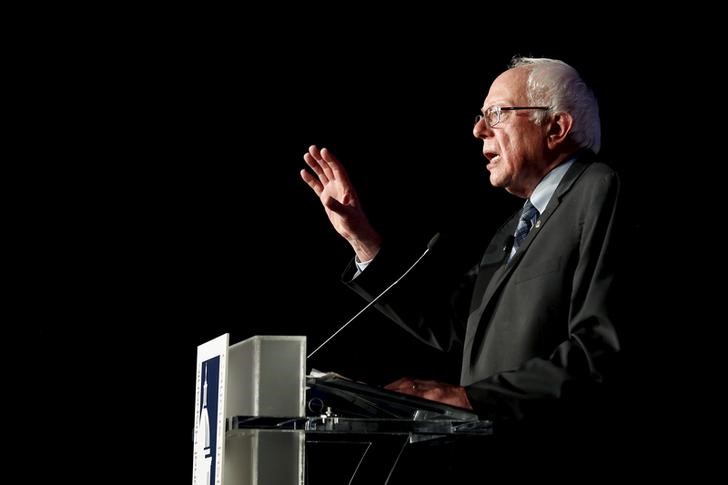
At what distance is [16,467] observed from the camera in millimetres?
3180

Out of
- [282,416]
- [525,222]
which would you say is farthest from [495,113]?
[282,416]

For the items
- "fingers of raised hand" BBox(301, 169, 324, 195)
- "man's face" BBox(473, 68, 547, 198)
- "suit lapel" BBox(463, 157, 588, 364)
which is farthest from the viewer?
"fingers of raised hand" BBox(301, 169, 324, 195)

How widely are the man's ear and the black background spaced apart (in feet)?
2.74

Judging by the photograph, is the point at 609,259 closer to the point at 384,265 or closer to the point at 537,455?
the point at 537,455

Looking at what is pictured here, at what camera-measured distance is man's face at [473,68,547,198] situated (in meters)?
2.35

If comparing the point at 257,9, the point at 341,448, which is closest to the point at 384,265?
the point at 341,448

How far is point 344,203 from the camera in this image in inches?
96.3

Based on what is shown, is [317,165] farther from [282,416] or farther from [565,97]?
[282,416]

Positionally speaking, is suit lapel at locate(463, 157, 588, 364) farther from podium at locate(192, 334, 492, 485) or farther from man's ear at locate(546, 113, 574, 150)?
podium at locate(192, 334, 492, 485)

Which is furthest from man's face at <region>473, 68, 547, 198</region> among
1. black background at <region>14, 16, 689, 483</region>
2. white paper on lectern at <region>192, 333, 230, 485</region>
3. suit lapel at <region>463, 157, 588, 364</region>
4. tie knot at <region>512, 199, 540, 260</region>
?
white paper on lectern at <region>192, 333, 230, 485</region>

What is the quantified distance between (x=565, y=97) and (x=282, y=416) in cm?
121

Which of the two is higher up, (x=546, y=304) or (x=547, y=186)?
(x=547, y=186)

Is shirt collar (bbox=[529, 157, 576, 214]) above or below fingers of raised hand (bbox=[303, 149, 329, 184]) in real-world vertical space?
below

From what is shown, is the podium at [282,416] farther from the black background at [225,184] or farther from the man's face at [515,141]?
the black background at [225,184]
